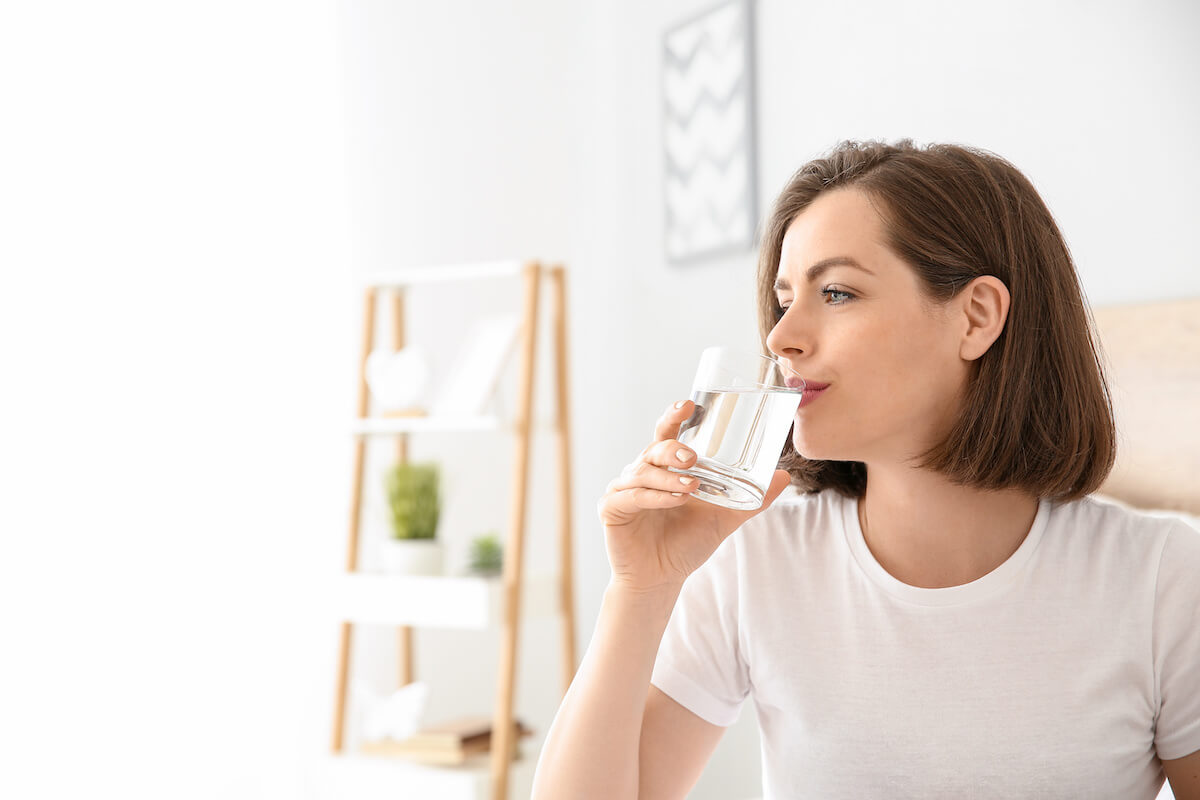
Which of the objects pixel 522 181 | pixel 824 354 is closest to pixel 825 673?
pixel 824 354

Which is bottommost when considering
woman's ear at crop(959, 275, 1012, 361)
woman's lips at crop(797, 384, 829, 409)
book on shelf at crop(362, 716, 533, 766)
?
book on shelf at crop(362, 716, 533, 766)

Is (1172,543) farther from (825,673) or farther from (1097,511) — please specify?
(825,673)

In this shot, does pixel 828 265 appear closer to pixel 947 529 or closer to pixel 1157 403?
pixel 947 529

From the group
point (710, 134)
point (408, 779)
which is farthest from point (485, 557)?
point (710, 134)

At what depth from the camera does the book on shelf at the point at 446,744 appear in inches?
96.0

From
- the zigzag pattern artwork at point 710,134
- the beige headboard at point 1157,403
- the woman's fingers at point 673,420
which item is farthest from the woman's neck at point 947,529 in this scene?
the zigzag pattern artwork at point 710,134

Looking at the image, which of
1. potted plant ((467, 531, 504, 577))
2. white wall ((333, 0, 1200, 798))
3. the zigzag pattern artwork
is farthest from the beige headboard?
potted plant ((467, 531, 504, 577))

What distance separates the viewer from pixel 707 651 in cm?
121

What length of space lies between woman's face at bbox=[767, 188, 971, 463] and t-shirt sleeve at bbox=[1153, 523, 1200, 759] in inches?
11.9

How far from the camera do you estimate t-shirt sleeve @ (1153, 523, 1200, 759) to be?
1078 millimetres

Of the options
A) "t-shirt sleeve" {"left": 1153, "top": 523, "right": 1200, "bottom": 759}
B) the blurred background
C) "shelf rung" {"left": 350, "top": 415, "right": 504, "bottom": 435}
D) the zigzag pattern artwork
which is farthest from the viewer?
the zigzag pattern artwork

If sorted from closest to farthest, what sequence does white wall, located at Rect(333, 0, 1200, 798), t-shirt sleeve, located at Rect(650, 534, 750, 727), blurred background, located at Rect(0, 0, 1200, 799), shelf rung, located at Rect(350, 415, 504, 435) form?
1. t-shirt sleeve, located at Rect(650, 534, 750, 727)
2. white wall, located at Rect(333, 0, 1200, 798)
3. blurred background, located at Rect(0, 0, 1200, 799)
4. shelf rung, located at Rect(350, 415, 504, 435)

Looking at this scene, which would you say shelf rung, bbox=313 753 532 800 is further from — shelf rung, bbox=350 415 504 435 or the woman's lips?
the woman's lips

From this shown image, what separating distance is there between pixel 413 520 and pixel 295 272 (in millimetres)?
744
